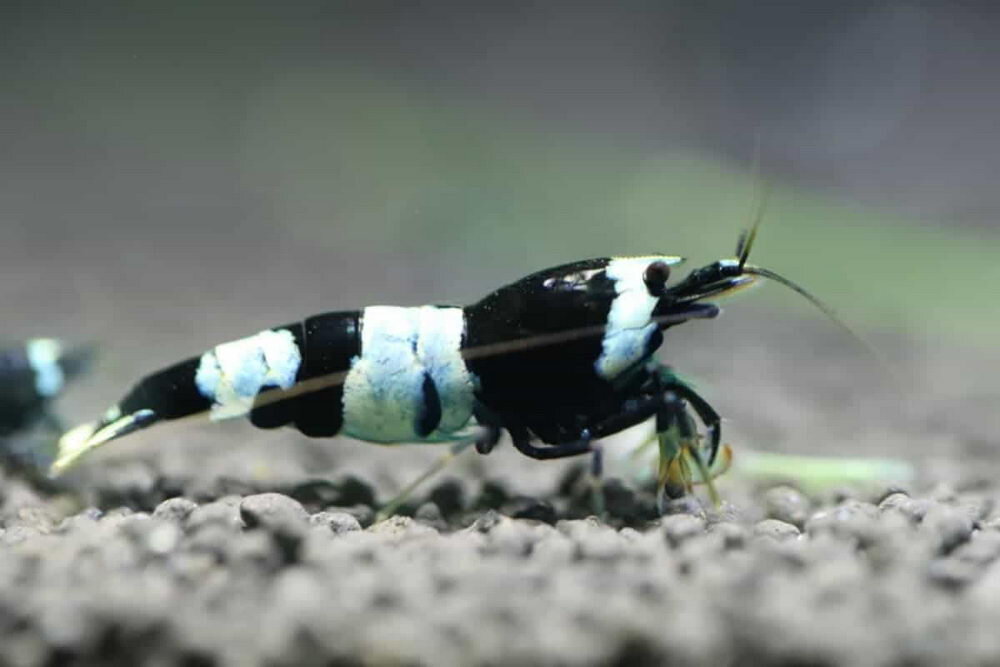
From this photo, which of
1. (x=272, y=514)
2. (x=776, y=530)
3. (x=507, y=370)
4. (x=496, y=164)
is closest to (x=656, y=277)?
(x=507, y=370)

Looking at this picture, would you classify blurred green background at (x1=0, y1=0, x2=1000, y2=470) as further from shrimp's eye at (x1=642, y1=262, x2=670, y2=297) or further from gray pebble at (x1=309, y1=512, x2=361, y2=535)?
gray pebble at (x1=309, y1=512, x2=361, y2=535)

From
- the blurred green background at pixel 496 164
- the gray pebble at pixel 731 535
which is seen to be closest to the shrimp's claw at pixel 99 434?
the gray pebble at pixel 731 535

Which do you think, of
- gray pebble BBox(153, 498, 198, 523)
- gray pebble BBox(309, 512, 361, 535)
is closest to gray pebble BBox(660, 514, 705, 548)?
gray pebble BBox(309, 512, 361, 535)

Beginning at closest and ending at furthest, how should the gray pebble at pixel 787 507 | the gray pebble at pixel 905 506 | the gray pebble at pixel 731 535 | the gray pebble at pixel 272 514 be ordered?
the gray pebble at pixel 272 514
the gray pebble at pixel 731 535
the gray pebble at pixel 905 506
the gray pebble at pixel 787 507

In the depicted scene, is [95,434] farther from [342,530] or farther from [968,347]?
[968,347]

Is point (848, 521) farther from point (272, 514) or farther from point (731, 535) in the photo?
point (272, 514)

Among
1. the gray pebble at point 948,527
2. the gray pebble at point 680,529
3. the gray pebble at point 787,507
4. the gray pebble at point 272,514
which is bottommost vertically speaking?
the gray pebble at point 787,507

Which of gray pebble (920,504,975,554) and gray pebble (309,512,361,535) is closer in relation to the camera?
gray pebble (920,504,975,554)

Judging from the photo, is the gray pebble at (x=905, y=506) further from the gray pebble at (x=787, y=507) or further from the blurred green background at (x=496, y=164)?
the blurred green background at (x=496, y=164)

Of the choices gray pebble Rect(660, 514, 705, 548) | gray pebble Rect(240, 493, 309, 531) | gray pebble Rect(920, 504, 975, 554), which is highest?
gray pebble Rect(240, 493, 309, 531)

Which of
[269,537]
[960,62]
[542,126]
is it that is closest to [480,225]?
[542,126]
